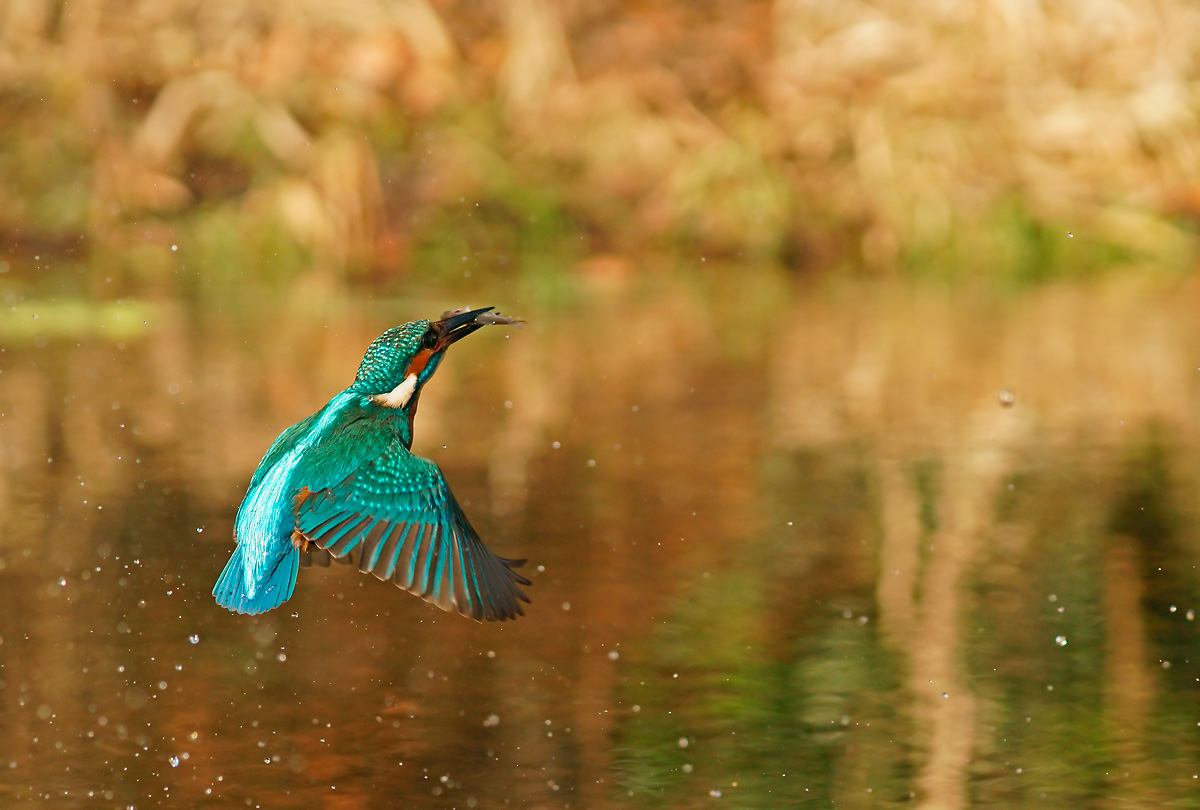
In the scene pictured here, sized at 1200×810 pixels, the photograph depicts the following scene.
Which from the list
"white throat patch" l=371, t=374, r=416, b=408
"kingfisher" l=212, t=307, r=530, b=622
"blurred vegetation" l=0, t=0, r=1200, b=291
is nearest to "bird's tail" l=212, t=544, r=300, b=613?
"kingfisher" l=212, t=307, r=530, b=622

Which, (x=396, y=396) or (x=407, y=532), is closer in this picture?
(x=407, y=532)

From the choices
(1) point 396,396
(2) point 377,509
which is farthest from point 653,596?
(2) point 377,509

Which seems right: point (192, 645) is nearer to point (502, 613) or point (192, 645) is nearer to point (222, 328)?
point (502, 613)

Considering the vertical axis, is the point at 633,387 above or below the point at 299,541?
above

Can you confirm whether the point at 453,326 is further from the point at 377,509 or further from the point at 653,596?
the point at 653,596

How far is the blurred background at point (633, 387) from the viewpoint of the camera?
13.1 ft

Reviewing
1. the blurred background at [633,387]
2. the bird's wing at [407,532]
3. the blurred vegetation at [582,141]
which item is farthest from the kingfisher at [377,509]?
the blurred vegetation at [582,141]

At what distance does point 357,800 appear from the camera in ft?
11.8

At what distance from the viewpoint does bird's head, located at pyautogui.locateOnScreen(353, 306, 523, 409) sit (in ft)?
11.5

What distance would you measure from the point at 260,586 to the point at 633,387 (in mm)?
5440

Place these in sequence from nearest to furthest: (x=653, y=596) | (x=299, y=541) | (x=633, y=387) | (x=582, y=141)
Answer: (x=299, y=541), (x=653, y=596), (x=633, y=387), (x=582, y=141)

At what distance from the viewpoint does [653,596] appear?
513 centimetres

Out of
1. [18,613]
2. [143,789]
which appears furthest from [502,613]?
[18,613]

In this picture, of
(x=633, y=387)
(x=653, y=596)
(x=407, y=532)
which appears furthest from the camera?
(x=633, y=387)
